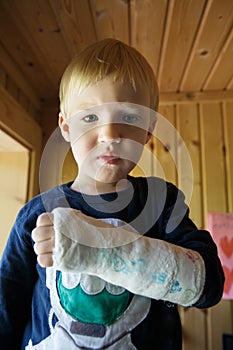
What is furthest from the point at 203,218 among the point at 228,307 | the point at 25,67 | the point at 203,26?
the point at 25,67

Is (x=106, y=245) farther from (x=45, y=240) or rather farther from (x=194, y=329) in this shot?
(x=194, y=329)

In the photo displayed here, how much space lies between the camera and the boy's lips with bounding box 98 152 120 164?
43cm

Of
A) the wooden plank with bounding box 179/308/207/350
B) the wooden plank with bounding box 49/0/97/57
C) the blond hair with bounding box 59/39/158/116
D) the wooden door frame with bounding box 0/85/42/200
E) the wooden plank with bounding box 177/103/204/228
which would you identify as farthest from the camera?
the wooden plank with bounding box 177/103/204/228

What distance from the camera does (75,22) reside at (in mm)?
1027

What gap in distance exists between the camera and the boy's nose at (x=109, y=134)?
42cm

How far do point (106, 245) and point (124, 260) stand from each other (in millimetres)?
25

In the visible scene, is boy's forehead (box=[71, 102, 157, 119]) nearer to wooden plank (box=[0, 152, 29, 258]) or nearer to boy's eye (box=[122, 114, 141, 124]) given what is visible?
boy's eye (box=[122, 114, 141, 124])

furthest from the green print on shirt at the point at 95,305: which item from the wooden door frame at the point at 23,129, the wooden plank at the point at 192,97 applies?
the wooden plank at the point at 192,97

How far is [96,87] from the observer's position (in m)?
0.44

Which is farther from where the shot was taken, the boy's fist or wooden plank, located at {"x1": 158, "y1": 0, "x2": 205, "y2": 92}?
wooden plank, located at {"x1": 158, "y1": 0, "x2": 205, "y2": 92}

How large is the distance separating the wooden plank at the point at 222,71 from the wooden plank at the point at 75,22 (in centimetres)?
47

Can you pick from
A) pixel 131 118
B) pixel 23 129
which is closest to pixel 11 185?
pixel 23 129

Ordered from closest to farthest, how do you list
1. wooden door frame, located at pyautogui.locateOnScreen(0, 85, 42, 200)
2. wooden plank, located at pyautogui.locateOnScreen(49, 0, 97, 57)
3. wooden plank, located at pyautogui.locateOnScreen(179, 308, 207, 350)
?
1. wooden plank, located at pyautogui.locateOnScreen(49, 0, 97, 57)
2. wooden door frame, located at pyautogui.locateOnScreen(0, 85, 42, 200)
3. wooden plank, located at pyautogui.locateOnScreen(179, 308, 207, 350)

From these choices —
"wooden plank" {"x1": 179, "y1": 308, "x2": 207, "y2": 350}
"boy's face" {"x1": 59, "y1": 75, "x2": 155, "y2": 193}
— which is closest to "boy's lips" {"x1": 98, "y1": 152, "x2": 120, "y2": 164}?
"boy's face" {"x1": 59, "y1": 75, "x2": 155, "y2": 193}
